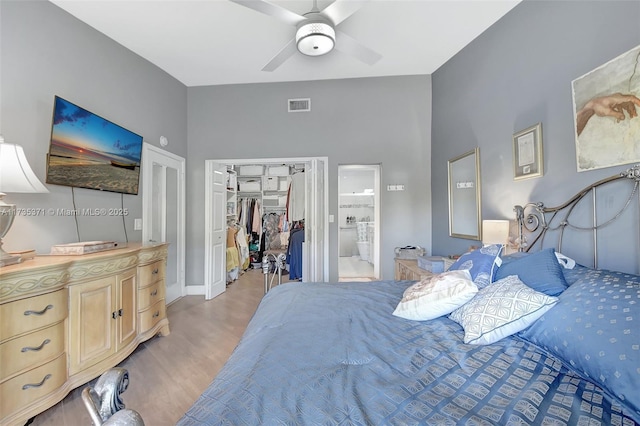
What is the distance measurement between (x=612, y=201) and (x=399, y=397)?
165 cm

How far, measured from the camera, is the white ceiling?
220 cm

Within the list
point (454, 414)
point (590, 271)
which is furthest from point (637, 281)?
point (454, 414)

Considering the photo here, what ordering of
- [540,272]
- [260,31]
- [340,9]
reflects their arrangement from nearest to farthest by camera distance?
[540,272]
[340,9]
[260,31]

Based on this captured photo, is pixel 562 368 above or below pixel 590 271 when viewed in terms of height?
below

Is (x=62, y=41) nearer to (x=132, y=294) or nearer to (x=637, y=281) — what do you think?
(x=132, y=294)

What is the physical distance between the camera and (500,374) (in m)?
0.86

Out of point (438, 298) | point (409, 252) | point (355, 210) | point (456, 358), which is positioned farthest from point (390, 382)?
point (355, 210)

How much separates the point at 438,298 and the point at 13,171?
2.49 meters

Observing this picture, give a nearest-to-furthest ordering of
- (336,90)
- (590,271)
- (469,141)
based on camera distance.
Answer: (590,271) → (469,141) → (336,90)

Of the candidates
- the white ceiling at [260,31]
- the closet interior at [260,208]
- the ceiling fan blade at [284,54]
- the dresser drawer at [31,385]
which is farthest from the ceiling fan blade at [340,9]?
the closet interior at [260,208]

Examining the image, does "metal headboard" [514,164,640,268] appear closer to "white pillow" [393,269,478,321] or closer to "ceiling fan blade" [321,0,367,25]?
"white pillow" [393,269,478,321]

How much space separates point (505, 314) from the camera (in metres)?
1.07

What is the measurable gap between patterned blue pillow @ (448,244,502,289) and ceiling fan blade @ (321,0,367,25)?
1736 mm

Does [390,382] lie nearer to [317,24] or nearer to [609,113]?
[609,113]
